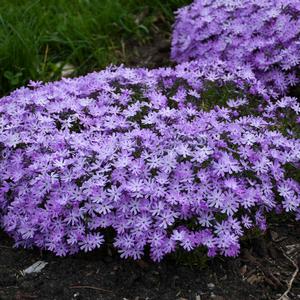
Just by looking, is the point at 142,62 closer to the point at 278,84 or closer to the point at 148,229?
the point at 278,84

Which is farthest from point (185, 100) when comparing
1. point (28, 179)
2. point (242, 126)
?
point (28, 179)

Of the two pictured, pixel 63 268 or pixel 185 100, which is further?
pixel 185 100

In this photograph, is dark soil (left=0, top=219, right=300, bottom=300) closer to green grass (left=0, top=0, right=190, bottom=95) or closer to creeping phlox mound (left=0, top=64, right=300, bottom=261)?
creeping phlox mound (left=0, top=64, right=300, bottom=261)

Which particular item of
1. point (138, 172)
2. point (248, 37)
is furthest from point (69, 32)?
point (138, 172)

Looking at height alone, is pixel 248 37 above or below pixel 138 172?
below

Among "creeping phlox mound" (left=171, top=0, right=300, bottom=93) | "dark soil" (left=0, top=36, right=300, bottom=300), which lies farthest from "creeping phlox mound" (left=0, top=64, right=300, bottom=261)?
"creeping phlox mound" (left=171, top=0, right=300, bottom=93)

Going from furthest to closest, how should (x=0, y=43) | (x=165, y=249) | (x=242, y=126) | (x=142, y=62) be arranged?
(x=142, y=62), (x=0, y=43), (x=242, y=126), (x=165, y=249)

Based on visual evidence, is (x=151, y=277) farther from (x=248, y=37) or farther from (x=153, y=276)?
(x=248, y=37)
